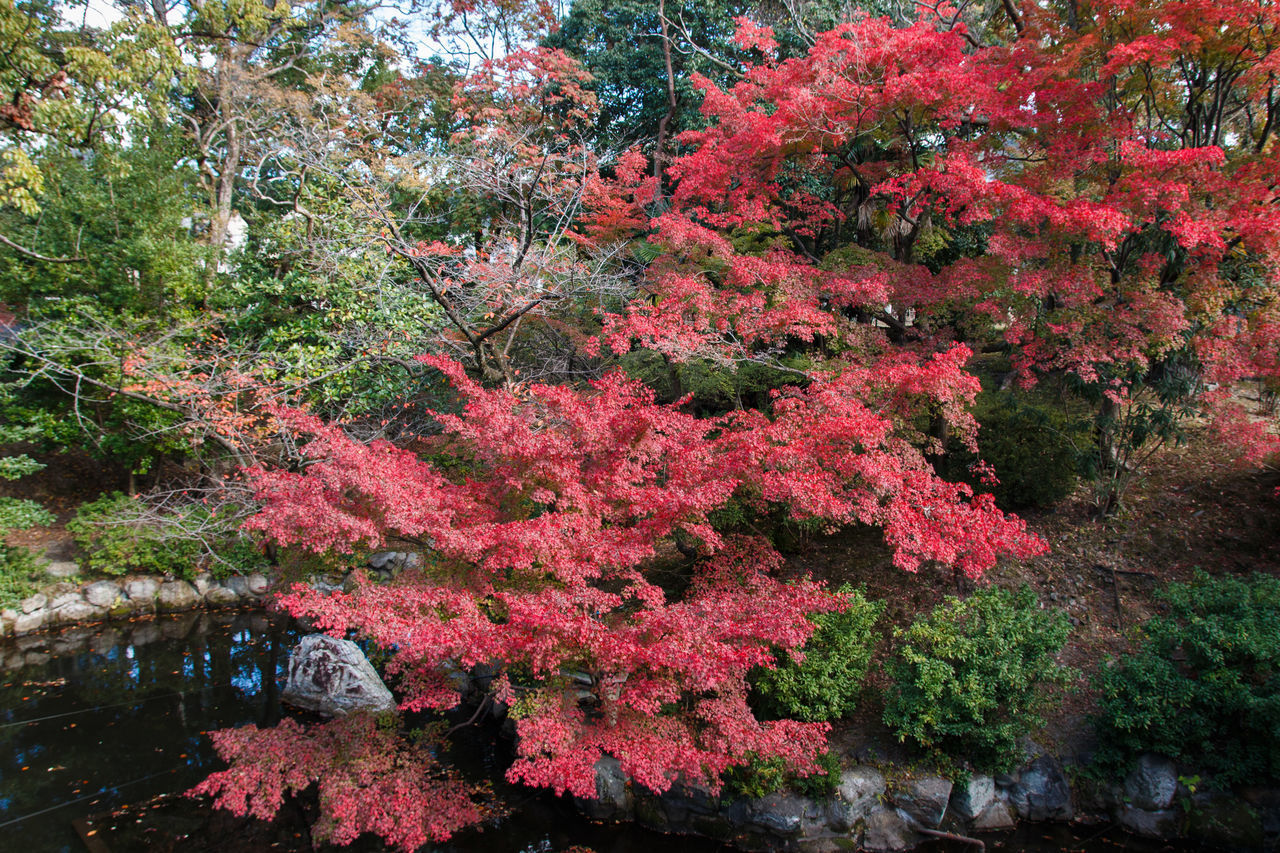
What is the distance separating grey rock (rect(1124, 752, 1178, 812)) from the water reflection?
8693mm

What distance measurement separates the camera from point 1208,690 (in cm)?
511

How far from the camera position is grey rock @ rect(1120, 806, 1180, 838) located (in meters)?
5.27

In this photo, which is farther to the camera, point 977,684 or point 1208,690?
point 977,684

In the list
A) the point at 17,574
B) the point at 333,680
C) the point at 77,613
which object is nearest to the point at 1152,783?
the point at 333,680

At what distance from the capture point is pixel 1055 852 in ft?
17.3

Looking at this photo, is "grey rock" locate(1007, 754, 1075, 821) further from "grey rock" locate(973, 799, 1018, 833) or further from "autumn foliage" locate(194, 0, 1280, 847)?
"autumn foliage" locate(194, 0, 1280, 847)

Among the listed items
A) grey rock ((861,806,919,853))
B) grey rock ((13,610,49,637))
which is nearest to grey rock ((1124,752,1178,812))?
grey rock ((861,806,919,853))

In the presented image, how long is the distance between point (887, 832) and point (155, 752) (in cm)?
742

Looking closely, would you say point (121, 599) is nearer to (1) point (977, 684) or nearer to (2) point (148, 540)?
(2) point (148, 540)

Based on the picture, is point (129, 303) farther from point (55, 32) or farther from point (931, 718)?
point (931, 718)

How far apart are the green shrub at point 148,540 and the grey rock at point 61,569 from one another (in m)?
0.16

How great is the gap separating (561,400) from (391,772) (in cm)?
354

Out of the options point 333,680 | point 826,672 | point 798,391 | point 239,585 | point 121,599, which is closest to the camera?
point 826,672

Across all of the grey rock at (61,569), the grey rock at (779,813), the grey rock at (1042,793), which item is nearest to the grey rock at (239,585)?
the grey rock at (61,569)
